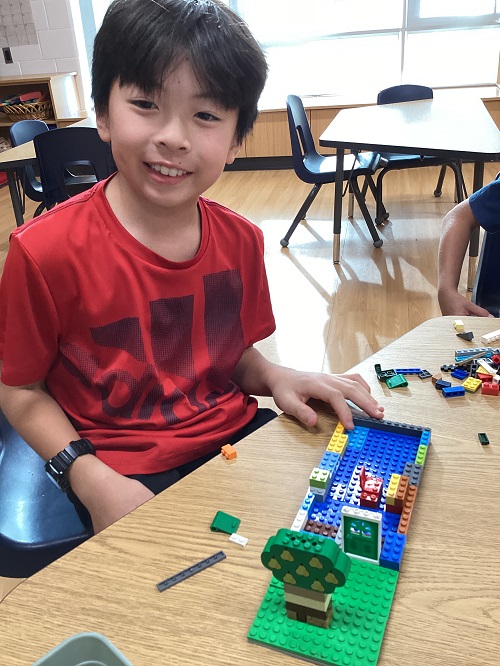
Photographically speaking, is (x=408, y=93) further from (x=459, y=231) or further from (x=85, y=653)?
(x=85, y=653)

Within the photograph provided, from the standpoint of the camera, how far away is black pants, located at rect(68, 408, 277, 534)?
34.6 inches

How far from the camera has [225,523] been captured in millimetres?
642

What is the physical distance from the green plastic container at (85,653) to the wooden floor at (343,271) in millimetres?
1139

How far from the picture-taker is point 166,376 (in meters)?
0.91

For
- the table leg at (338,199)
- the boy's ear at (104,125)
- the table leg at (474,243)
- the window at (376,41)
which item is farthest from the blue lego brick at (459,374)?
the window at (376,41)

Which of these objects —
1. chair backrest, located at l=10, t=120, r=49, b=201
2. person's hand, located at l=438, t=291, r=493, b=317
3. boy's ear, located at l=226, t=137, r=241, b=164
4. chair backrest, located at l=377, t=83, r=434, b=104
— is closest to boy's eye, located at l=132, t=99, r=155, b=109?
boy's ear, located at l=226, t=137, r=241, b=164

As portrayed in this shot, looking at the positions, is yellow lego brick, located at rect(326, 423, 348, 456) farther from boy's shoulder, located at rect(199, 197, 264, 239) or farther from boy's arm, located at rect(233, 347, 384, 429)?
boy's shoulder, located at rect(199, 197, 264, 239)

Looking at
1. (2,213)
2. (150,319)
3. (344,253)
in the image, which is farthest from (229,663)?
(2,213)

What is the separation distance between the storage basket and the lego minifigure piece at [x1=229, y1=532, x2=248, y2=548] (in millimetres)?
5401

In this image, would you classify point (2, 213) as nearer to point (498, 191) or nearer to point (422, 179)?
point (422, 179)

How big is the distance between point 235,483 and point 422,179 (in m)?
4.66

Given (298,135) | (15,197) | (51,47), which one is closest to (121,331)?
(298,135)

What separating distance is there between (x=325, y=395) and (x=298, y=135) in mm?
2931

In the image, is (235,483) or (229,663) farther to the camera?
(235,483)
